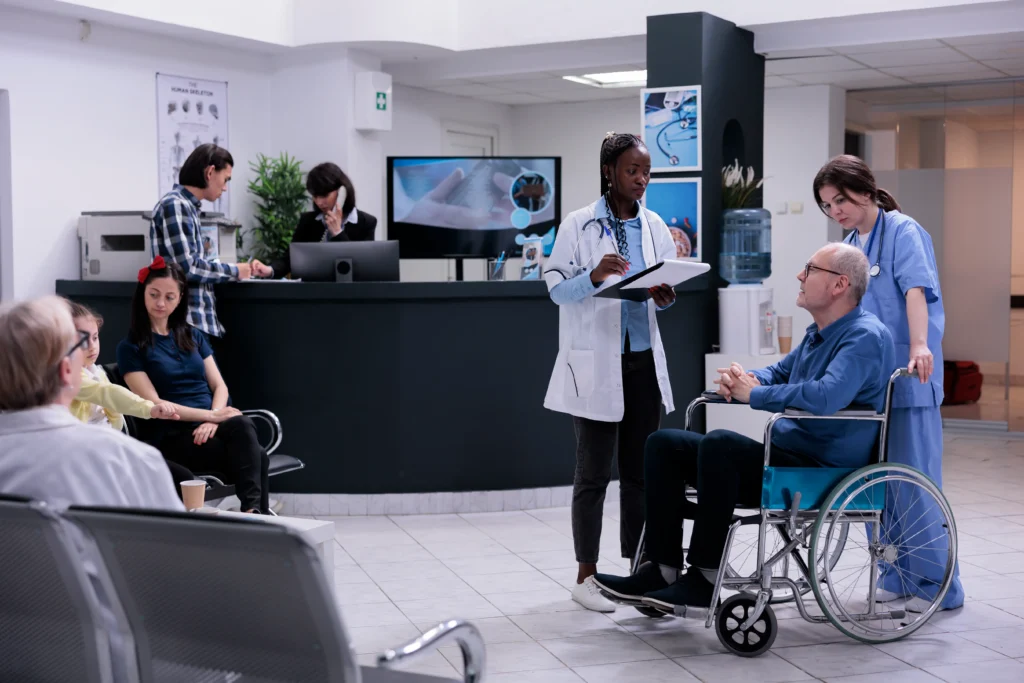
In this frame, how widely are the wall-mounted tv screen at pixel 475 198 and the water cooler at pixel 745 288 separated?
107 cm

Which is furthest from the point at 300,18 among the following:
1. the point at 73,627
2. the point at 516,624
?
the point at 73,627

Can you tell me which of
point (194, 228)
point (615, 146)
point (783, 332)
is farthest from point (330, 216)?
point (615, 146)

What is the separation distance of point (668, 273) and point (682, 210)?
2.99 m

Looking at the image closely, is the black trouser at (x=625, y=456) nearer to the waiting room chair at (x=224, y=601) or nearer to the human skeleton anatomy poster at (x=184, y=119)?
the waiting room chair at (x=224, y=601)

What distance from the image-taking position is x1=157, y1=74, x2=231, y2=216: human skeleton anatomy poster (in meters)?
7.35

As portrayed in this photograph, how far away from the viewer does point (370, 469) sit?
534 cm

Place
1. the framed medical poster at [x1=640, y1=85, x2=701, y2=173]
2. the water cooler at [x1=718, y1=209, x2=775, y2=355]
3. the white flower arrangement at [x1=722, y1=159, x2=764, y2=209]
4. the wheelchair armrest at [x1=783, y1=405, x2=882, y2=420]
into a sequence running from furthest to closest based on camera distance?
1. the white flower arrangement at [x1=722, y1=159, x2=764, y2=209]
2. the framed medical poster at [x1=640, y1=85, x2=701, y2=173]
3. the water cooler at [x1=718, y1=209, x2=775, y2=355]
4. the wheelchair armrest at [x1=783, y1=405, x2=882, y2=420]

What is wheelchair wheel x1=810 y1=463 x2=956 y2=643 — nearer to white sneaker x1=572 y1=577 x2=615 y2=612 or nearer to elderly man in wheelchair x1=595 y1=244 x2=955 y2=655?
elderly man in wheelchair x1=595 y1=244 x2=955 y2=655

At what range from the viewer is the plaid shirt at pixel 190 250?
4863mm

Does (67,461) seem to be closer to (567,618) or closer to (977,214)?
(567,618)

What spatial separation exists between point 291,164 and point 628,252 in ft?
15.7

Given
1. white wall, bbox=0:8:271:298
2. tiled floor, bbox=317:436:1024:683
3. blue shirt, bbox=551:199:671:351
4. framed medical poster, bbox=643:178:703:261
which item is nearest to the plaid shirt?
tiled floor, bbox=317:436:1024:683

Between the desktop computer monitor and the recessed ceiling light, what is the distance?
4.20m

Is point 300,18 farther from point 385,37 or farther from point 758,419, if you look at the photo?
point 758,419
